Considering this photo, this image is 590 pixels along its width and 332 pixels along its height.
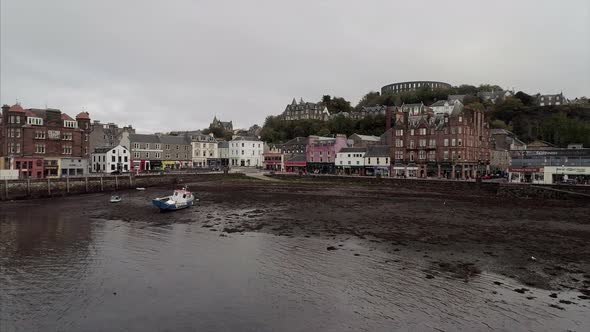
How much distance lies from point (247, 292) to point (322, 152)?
75.1m

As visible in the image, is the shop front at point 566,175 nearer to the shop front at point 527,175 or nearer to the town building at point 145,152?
the shop front at point 527,175

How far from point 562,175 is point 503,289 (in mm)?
51789

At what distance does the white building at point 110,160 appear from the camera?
265ft

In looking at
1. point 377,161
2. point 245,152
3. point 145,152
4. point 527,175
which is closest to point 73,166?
point 145,152

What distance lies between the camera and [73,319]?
46.8 ft

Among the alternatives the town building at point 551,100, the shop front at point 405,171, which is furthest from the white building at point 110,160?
the town building at point 551,100

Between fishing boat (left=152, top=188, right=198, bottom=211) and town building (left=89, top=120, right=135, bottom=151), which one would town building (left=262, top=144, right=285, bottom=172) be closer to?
town building (left=89, top=120, right=135, bottom=151)

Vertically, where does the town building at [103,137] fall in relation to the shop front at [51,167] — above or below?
above

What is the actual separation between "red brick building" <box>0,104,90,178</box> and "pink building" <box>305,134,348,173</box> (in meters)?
48.3

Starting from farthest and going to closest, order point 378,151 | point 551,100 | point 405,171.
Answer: point 551,100
point 378,151
point 405,171

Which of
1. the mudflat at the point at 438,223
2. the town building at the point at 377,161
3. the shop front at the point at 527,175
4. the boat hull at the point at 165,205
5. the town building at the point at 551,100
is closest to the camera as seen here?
the mudflat at the point at 438,223

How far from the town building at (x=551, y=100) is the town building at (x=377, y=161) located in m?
86.1

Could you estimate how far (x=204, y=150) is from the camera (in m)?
107

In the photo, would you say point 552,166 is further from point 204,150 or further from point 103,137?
point 103,137
